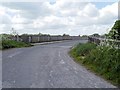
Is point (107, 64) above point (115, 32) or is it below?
below

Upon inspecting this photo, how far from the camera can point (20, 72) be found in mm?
13719

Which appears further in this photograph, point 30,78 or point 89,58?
point 89,58

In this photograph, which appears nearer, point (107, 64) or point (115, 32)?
point (107, 64)

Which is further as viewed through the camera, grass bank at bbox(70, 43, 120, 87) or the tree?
the tree

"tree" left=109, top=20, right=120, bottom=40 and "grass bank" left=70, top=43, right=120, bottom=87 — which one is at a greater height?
"tree" left=109, top=20, right=120, bottom=40

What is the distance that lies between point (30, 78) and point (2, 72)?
6.34 feet

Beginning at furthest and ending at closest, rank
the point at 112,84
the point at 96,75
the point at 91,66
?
the point at 91,66, the point at 96,75, the point at 112,84

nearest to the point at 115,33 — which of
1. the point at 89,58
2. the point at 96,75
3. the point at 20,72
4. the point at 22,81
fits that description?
the point at 89,58

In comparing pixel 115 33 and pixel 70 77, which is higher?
pixel 115 33

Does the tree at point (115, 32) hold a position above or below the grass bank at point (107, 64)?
above

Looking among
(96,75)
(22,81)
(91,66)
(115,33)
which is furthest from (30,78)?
(115,33)

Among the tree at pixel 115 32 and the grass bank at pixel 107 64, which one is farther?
the tree at pixel 115 32

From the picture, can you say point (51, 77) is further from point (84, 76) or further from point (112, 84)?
point (112, 84)

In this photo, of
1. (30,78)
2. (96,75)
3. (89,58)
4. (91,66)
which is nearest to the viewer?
(30,78)
